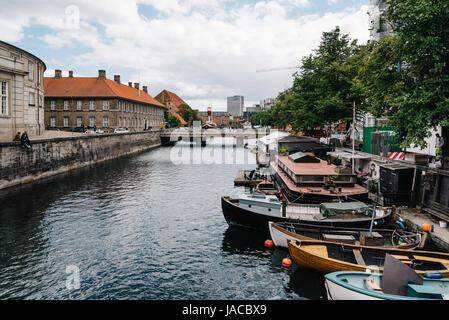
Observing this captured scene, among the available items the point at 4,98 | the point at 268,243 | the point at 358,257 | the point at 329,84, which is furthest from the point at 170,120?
the point at 358,257

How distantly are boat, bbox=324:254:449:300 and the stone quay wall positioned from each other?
3076 cm

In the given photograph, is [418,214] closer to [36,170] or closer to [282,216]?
[282,216]

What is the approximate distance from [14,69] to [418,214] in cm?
3829

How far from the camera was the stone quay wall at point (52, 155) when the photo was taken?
1195 inches

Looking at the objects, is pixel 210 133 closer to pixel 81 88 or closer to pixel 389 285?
pixel 81 88

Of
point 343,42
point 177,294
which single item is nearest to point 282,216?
point 177,294

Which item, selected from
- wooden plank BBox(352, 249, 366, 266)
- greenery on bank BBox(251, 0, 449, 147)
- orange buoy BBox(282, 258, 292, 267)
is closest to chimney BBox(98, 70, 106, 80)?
greenery on bank BBox(251, 0, 449, 147)

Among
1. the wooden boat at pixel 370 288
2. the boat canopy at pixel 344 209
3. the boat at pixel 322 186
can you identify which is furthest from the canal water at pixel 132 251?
the boat at pixel 322 186

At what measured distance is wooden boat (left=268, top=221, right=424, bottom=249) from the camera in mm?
15738

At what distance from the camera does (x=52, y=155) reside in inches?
1508

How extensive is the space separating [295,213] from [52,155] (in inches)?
1239

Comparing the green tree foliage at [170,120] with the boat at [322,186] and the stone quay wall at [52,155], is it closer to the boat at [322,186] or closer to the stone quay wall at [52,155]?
the stone quay wall at [52,155]

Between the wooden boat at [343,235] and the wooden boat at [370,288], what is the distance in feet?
13.1

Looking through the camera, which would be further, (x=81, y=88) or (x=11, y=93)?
(x=81, y=88)
